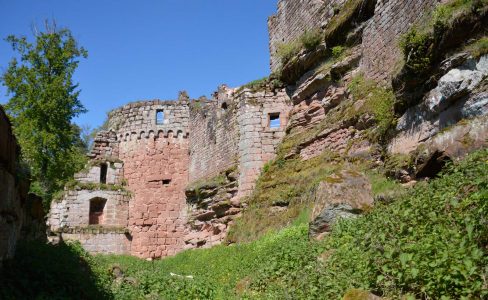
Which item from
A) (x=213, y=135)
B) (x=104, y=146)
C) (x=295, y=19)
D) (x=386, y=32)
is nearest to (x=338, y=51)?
(x=386, y=32)

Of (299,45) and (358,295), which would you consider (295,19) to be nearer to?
(299,45)

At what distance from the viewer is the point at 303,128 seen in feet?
53.9

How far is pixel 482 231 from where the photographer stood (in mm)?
5242

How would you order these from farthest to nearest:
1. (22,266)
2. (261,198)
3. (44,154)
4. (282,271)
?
1. (44,154)
2. (261,198)
3. (282,271)
4. (22,266)

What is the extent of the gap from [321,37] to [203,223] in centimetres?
878

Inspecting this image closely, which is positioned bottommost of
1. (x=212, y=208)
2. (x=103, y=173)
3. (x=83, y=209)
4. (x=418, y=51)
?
(x=212, y=208)

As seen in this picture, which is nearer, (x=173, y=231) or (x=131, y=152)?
(x=173, y=231)

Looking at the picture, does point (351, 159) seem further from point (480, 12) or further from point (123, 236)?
point (123, 236)

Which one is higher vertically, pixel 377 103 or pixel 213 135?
pixel 213 135

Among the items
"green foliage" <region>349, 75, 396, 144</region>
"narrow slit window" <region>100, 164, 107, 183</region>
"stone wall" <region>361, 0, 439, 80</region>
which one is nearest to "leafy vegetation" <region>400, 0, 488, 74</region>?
"green foliage" <region>349, 75, 396, 144</region>

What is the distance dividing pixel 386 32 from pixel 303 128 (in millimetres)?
4655

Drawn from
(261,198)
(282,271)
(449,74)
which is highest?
(449,74)

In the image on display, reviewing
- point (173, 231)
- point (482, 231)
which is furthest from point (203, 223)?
point (482, 231)

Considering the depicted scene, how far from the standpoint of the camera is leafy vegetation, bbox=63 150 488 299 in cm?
508
